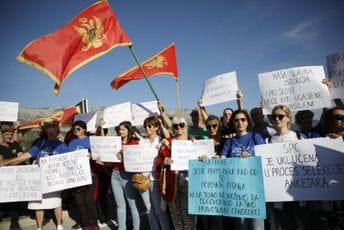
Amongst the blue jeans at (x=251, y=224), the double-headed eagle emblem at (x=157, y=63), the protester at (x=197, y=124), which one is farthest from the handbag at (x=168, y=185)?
the double-headed eagle emblem at (x=157, y=63)

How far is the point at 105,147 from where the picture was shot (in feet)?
17.3

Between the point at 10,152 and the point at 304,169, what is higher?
the point at 10,152

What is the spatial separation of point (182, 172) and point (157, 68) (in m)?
4.03

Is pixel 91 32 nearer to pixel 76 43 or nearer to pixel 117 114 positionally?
pixel 76 43

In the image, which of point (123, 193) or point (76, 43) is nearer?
point (123, 193)

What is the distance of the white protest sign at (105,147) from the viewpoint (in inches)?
206

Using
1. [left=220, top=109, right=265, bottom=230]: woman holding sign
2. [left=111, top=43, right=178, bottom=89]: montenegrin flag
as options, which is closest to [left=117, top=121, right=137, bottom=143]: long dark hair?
[left=220, top=109, right=265, bottom=230]: woman holding sign

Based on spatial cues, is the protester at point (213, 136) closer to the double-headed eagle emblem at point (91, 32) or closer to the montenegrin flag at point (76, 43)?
the montenegrin flag at point (76, 43)

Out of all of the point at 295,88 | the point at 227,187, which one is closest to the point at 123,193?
the point at 227,187

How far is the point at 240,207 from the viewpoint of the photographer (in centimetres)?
351

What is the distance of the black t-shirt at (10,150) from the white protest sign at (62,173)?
1330 millimetres

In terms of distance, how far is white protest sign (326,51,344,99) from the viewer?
14.1ft

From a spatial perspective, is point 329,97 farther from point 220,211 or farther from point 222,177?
point 220,211

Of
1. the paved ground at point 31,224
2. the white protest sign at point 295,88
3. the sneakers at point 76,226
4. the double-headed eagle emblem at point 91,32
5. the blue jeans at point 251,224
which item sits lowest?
the sneakers at point 76,226
